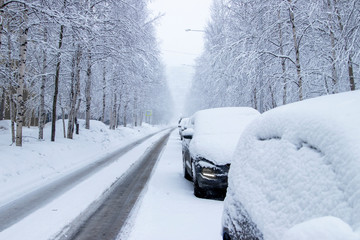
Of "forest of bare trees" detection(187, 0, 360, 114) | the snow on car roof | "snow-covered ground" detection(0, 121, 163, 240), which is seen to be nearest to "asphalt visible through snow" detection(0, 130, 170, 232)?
"snow-covered ground" detection(0, 121, 163, 240)

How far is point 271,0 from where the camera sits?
1158 cm

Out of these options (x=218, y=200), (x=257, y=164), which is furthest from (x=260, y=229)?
(x=218, y=200)

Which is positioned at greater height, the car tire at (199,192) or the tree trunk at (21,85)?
the tree trunk at (21,85)

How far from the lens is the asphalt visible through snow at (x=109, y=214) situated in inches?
171

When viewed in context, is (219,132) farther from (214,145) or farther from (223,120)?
(214,145)

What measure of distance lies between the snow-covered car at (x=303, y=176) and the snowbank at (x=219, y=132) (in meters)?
3.51

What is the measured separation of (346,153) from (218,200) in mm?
5180

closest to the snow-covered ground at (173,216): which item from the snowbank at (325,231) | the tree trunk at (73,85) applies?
the snowbank at (325,231)

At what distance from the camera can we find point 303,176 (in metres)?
1.70

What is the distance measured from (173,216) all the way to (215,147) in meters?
1.84

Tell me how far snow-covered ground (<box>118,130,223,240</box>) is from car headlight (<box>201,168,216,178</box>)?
0.57 metres

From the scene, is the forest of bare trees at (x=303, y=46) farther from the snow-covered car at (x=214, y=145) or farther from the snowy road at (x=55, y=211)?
the snowy road at (x=55, y=211)

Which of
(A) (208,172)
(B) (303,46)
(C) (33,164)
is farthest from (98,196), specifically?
(B) (303,46)

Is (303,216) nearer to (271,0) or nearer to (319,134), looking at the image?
(319,134)
